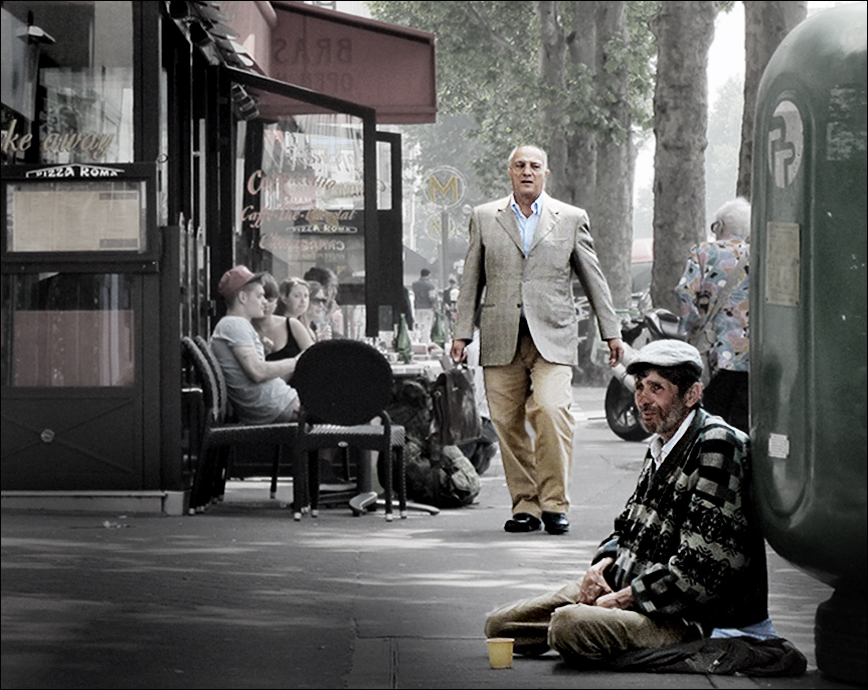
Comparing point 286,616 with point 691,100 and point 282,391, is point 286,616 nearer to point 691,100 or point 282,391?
point 282,391

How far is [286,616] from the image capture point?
6.46 meters

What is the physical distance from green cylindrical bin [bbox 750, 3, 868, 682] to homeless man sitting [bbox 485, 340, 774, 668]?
132 millimetres

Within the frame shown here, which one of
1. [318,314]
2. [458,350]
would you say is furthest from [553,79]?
[458,350]

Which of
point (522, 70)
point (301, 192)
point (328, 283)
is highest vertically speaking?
point (522, 70)

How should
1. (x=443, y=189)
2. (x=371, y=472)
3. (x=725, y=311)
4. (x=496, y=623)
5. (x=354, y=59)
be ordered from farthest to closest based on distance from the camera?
1. (x=443, y=189)
2. (x=354, y=59)
3. (x=371, y=472)
4. (x=725, y=311)
5. (x=496, y=623)

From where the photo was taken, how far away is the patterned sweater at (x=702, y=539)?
17.9 ft

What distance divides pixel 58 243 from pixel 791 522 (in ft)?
18.1

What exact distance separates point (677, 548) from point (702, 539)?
13cm

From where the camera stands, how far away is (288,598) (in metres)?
6.93

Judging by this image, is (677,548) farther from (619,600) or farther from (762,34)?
(762,34)

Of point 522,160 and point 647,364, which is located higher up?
point 522,160

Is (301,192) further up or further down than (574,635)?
further up

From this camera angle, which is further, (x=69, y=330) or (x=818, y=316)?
(x=69, y=330)

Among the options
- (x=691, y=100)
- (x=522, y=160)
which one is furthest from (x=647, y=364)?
(x=691, y=100)
